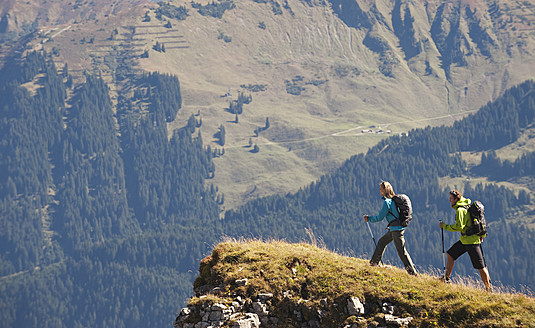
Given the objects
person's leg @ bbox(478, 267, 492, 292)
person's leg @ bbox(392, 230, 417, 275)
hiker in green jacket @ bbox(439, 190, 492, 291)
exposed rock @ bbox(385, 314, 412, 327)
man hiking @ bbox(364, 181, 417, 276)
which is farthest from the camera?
man hiking @ bbox(364, 181, 417, 276)

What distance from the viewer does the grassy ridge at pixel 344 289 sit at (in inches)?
918

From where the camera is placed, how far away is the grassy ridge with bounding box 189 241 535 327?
76.5ft

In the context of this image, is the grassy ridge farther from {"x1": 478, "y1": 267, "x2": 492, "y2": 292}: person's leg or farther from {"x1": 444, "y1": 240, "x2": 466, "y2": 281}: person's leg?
{"x1": 444, "y1": 240, "x2": 466, "y2": 281}: person's leg

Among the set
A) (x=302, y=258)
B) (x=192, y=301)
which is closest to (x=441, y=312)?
(x=302, y=258)

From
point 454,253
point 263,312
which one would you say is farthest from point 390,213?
point 263,312

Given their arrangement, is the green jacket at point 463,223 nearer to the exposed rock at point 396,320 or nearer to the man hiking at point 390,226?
the man hiking at point 390,226

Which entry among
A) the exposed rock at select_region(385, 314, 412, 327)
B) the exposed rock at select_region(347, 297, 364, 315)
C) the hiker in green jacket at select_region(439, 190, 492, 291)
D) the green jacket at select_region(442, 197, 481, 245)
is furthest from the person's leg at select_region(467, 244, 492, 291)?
the exposed rock at select_region(347, 297, 364, 315)

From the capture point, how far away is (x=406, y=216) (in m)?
27.6

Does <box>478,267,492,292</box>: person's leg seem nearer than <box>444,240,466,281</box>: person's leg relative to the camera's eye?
Yes

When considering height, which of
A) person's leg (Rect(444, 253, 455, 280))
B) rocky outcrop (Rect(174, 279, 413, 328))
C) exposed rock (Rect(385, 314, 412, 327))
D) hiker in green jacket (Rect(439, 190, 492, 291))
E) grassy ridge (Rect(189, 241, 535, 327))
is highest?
hiker in green jacket (Rect(439, 190, 492, 291))

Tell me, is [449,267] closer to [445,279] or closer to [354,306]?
[445,279]

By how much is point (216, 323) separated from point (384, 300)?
5832mm

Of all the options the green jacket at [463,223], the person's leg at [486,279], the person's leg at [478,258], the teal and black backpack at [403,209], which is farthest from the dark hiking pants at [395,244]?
the person's leg at [486,279]

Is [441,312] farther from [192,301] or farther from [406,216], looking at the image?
[192,301]
